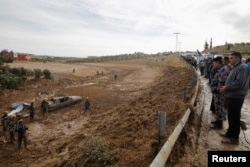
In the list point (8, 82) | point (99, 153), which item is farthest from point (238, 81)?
point (8, 82)

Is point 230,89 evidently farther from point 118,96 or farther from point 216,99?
point 118,96

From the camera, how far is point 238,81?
563 cm

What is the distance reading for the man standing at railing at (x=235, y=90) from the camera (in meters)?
5.63

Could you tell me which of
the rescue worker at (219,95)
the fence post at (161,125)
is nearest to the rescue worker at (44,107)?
the rescue worker at (219,95)

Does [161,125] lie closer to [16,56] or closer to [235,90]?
[235,90]

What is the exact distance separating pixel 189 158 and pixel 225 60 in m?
4.98

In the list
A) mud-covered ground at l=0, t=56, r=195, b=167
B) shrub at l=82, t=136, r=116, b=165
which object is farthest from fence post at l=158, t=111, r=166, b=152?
shrub at l=82, t=136, r=116, b=165

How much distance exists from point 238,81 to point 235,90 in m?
0.23

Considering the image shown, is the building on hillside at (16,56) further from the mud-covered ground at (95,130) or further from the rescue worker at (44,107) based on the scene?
the rescue worker at (44,107)

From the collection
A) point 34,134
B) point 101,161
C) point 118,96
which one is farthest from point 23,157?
point 118,96

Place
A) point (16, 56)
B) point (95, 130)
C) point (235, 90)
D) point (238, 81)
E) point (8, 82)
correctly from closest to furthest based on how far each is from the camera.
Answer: point (238, 81), point (235, 90), point (95, 130), point (8, 82), point (16, 56)

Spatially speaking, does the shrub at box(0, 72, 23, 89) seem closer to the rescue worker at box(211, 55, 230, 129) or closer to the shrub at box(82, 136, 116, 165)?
the shrub at box(82, 136, 116, 165)

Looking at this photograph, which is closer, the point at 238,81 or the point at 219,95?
the point at 238,81

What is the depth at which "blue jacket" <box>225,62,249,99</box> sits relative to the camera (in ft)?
18.4
